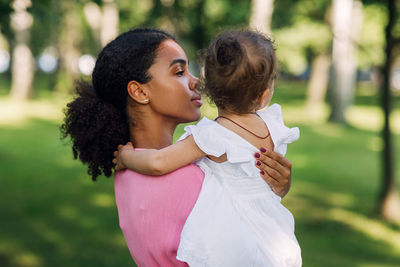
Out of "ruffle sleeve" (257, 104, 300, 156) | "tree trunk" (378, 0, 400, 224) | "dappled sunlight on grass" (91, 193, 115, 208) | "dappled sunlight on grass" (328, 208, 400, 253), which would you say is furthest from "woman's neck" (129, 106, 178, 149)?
"dappled sunlight on grass" (91, 193, 115, 208)

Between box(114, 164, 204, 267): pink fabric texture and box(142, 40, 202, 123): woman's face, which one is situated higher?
box(142, 40, 202, 123): woman's face

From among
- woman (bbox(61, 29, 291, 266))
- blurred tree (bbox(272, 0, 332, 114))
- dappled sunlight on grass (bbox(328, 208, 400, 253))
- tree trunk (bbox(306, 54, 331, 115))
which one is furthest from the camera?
tree trunk (bbox(306, 54, 331, 115))

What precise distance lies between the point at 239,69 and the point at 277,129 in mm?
285

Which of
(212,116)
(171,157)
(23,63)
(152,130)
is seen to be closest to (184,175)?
(171,157)

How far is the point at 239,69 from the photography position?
5.98 feet

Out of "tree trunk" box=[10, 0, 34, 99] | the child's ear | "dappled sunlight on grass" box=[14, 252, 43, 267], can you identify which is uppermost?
the child's ear

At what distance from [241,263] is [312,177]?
10936mm

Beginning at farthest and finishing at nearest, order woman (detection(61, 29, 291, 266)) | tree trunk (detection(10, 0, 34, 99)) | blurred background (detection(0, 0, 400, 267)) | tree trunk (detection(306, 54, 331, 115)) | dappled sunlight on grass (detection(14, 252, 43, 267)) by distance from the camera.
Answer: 1. tree trunk (detection(306, 54, 331, 115))
2. tree trunk (detection(10, 0, 34, 99))
3. blurred background (detection(0, 0, 400, 267))
4. dappled sunlight on grass (detection(14, 252, 43, 267))
5. woman (detection(61, 29, 291, 266))

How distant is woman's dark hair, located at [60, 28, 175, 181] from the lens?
2.09 metres

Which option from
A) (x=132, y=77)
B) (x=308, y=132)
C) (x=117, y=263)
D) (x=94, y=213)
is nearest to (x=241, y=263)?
(x=132, y=77)

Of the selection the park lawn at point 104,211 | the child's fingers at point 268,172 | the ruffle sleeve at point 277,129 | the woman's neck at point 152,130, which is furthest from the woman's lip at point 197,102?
the park lawn at point 104,211

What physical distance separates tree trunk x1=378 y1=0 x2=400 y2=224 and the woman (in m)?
7.08

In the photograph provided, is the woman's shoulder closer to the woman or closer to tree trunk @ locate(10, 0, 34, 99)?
the woman

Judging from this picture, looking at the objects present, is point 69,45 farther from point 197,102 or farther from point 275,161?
point 275,161
